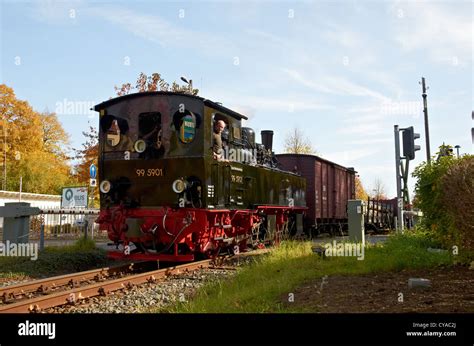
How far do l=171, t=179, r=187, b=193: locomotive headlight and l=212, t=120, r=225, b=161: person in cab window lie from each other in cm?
108

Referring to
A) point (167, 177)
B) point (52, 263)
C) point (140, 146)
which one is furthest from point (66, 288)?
point (140, 146)

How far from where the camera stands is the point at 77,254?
11352 millimetres

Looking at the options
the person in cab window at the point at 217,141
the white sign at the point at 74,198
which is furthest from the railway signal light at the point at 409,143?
the white sign at the point at 74,198

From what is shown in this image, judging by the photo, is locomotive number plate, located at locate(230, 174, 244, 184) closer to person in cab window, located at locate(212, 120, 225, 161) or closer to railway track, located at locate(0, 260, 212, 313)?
person in cab window, located at locate(212, 120, 225, 161)

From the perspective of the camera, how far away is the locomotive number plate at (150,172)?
1016cm

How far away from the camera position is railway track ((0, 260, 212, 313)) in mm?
6262

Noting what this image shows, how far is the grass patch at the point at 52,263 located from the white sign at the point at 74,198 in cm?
510

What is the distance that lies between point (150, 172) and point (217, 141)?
1.76 metres

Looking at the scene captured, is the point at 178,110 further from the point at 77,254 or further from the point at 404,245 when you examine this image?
the point at 404,245

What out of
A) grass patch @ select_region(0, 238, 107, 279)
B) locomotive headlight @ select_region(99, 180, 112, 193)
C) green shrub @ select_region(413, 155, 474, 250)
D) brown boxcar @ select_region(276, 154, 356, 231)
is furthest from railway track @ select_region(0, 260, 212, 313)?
brown boxcar @ select_region(276, 154, 356, 231)

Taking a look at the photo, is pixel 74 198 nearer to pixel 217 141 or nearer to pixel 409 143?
pixel 217 141

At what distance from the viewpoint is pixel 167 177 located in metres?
10.1
